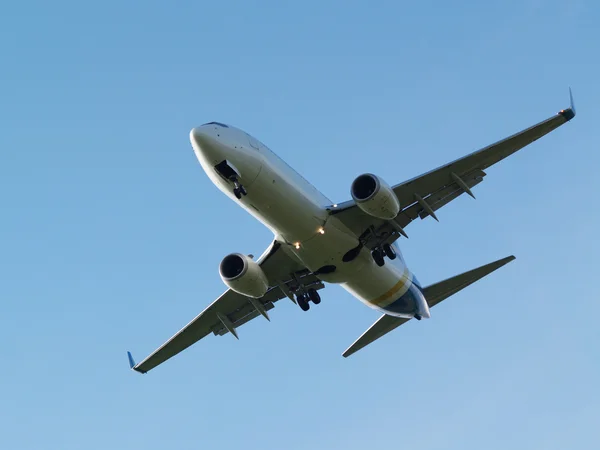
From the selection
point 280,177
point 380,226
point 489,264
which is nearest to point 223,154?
point 280,177

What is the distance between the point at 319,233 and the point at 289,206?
1.90 metres

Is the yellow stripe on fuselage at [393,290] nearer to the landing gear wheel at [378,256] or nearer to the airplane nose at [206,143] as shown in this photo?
the landing gear wheel at [378,256]

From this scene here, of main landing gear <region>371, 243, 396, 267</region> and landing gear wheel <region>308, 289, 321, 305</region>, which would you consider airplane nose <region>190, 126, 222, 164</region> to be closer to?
main landing gear <region>371, 243, 396, 267</region>

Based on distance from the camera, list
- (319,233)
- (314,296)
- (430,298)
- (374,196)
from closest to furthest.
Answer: (374,196)
(319,233)
(314,296)
(430,298)

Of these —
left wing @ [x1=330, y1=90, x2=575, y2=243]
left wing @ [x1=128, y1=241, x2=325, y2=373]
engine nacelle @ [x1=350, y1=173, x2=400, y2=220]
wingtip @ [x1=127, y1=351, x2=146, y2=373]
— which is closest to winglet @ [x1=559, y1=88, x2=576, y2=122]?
left wing @ [x1=330, y1=90, x2=575, y2=243]

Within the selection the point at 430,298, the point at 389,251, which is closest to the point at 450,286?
the point at 430,298

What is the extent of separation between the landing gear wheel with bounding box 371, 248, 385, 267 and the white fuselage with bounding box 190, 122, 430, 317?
201 millimetres

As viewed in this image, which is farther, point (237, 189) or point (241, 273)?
point (241, 273)

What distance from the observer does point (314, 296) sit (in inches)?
1435

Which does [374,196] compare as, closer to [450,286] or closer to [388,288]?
[388,288]

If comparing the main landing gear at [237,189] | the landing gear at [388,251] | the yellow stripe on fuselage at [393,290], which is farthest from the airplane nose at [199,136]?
the yellow stripe on fuselage at [393,290]

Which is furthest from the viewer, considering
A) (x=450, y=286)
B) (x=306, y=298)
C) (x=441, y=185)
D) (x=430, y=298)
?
(x=430, y=298)

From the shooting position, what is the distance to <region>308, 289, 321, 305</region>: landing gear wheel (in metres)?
36.4

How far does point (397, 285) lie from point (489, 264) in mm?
3991
